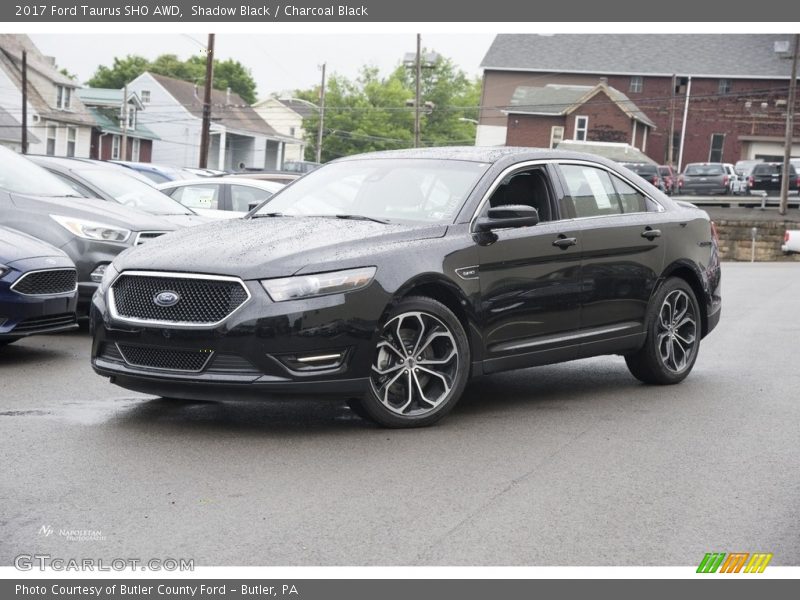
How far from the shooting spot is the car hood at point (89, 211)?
1088 cm

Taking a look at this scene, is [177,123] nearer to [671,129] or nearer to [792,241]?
[671,129]

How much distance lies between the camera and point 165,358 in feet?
22.2

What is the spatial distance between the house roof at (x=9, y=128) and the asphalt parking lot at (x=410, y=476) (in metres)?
59.0

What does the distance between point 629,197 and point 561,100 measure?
67631mm

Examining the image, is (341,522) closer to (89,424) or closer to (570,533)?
(570,533)

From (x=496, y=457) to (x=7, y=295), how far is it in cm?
429

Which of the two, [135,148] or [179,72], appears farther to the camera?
Answer: [179,72]

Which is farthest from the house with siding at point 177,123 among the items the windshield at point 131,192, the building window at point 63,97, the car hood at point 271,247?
the car hood at point 271,247

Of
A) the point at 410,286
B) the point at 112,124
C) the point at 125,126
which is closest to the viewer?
the point at 410,286

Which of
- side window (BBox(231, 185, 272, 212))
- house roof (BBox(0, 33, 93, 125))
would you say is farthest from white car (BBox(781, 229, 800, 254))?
house roof (BBox(0, 33, 93, 125))

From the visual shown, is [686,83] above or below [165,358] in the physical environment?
above

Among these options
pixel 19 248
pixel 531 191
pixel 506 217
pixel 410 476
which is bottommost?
pixel 410 476

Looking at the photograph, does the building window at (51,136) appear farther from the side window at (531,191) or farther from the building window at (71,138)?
the side window at (531,191)

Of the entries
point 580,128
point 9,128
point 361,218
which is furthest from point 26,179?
point 580,128
